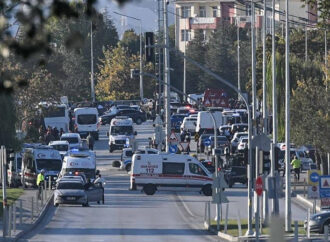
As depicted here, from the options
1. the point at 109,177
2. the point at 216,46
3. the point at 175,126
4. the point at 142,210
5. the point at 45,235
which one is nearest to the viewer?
the point at 45,235

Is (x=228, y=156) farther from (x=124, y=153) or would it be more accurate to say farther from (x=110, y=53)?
(x=110, y=53)

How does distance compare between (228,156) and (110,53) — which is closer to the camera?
(228,156)

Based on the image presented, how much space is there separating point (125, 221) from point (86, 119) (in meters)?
49.3

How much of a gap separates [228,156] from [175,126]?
1285 inches

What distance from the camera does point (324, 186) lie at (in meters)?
37.2

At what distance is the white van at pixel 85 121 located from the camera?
92.4 metres

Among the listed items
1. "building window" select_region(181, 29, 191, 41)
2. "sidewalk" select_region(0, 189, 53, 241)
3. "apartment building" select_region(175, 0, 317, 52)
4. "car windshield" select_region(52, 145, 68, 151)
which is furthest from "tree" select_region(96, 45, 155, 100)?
"sidewalk" select_region(0, 189, 53, 241)

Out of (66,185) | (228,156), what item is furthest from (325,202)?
(228,156)

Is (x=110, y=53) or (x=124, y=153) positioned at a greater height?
(x=110, y=53)

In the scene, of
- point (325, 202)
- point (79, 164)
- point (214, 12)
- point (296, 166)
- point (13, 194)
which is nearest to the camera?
point (325, 202)

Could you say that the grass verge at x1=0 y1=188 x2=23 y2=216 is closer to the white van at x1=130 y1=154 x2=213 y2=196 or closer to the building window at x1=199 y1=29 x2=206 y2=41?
the white van at x1=130 y1=154 x2=213 y2=196

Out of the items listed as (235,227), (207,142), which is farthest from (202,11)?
(235,227)

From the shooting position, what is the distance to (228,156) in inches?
2653

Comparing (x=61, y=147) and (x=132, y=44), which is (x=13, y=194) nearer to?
(x=61, y=147)
